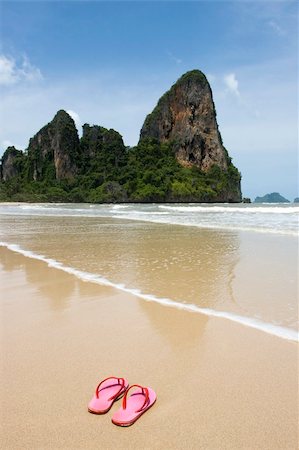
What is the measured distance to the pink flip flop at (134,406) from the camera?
1.90 m

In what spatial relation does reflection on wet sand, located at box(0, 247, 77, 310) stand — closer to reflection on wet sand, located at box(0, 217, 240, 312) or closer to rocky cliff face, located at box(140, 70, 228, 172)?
reflection on wet sand, located at box(0, 217, 240, 312)

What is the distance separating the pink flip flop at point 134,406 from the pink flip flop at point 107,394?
59 millimetres

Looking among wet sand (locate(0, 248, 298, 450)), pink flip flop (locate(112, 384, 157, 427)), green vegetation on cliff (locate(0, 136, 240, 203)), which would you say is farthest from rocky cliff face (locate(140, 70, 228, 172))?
pink flip flop (locate(112, 384, 157, 427))

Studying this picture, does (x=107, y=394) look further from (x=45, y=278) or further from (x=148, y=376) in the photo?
(x=45, y=278)

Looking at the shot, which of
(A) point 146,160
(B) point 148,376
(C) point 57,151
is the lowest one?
(B) point 148,376

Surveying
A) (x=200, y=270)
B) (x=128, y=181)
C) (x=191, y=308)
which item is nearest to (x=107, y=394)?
(x=191, y=308)

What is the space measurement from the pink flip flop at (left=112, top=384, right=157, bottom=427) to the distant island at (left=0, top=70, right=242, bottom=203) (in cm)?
7748

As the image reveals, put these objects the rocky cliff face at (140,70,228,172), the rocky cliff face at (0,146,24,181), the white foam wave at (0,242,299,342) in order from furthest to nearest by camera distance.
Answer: the rocky cliff face at (0,146,24,181) → the rocky cliff face at (140,70,228,172) → the white foam wave at (0,242,299,342)

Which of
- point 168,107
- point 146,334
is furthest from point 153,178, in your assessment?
A: point 146,334

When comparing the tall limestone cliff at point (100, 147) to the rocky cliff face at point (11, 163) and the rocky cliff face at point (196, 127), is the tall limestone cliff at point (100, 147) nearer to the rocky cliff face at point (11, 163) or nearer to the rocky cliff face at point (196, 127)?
the rocky cliff face at point (196, 127)

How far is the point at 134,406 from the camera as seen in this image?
6.54 ft

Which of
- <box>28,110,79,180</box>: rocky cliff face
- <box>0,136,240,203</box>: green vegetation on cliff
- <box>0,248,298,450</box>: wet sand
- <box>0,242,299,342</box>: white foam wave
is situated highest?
<box>28,110,79,180</box>: rocky cliff face

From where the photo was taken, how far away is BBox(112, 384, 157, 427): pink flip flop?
1.90 m

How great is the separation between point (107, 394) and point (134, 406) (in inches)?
7.2
